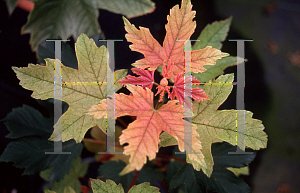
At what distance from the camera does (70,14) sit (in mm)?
637

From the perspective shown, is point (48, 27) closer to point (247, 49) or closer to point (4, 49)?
point (4, 49)

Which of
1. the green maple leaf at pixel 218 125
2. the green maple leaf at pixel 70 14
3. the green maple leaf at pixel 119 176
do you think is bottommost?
the green maple leaf at pixel 119 176

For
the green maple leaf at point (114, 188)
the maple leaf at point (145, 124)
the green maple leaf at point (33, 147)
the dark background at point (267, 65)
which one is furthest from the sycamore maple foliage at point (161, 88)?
the dark background at point (267, 65)

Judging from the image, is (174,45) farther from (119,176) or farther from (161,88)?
Result: (119,176)

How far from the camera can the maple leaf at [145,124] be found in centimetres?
30

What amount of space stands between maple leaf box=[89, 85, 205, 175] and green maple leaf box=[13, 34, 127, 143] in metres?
0.07

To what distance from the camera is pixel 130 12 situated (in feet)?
2.05

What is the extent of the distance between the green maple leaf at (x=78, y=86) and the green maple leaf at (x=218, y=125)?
15 cm

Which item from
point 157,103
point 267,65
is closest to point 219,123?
point 157,103

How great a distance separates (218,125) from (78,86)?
0.27m

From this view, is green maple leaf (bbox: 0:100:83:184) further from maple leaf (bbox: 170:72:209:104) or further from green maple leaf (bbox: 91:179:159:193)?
maple leaf (bbox: 170:72:209:104)

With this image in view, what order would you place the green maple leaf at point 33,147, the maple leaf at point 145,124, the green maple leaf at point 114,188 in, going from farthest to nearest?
the green maple leaf at point 33,147
the green maple leaf at point 114,188
the maple leaf at point 145,124

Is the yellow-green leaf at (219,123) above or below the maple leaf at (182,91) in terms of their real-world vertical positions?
below

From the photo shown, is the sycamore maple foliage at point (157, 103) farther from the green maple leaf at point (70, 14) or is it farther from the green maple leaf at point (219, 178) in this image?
the green maple leaf at point (70, 14)
